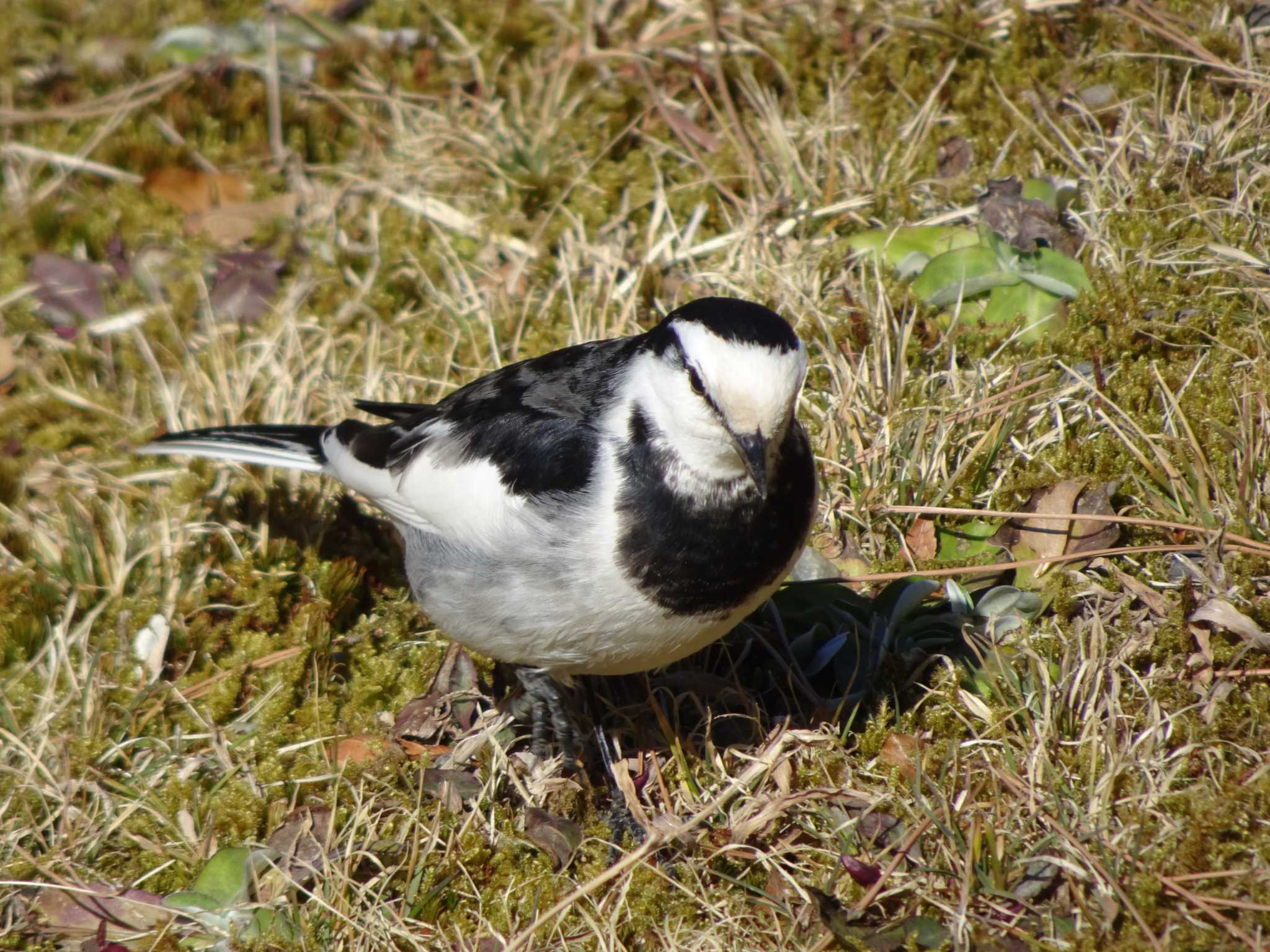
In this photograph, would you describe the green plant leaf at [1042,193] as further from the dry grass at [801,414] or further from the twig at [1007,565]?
the twig at [1007,565]

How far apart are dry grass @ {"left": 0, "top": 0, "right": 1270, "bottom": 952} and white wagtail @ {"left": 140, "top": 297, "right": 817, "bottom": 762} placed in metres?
0.58

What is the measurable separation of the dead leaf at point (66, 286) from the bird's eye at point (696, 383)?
12.8ft

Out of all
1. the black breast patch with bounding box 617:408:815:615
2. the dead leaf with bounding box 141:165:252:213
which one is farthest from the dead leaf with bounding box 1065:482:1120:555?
the dead leaf with bounding box 141:165:252:213

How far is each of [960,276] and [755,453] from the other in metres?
2.13

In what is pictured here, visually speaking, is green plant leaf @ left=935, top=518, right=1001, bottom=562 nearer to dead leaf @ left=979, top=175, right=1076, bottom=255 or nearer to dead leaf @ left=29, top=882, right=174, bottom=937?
dead leaf @ left=979, top=175, right=1076, bottom=255

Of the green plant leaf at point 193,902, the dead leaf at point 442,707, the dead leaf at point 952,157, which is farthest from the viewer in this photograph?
the dead leaf at point 952,157

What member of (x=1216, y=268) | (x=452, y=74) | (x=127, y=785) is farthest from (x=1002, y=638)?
(x=452, y=74)

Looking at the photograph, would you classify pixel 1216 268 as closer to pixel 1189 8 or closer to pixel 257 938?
pixel 1189 8

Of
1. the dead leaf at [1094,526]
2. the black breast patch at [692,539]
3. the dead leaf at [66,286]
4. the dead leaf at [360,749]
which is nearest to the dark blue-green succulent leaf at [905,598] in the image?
the dead leaf at [1094,526]

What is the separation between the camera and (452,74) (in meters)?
6.59

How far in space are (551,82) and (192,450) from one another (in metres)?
2.82

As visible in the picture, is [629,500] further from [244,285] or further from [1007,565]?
[244,285]

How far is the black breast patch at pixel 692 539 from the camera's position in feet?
10.5

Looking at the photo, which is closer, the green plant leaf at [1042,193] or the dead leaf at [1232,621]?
the dead leaf at [1232,621]
